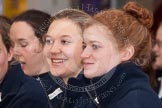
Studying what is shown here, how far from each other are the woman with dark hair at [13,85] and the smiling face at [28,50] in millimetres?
58

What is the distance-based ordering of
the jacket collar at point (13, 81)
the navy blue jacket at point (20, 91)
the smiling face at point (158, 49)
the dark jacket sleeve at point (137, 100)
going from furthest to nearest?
the smiling face at point (158, 49) → the jacket collar at point (13, 81) → the navy blue jacket at point (20, 91) → the dark jacket sleeve at point (137, 100)

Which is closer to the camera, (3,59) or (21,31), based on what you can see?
(3,59)

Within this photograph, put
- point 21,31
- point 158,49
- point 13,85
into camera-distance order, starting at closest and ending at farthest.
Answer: point 13,85
point 21,31
point 158,49

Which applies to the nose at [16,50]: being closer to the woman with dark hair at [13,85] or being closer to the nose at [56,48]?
the woman with dark hair at [13,85]

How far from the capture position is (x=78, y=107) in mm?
2984

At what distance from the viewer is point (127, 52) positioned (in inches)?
113

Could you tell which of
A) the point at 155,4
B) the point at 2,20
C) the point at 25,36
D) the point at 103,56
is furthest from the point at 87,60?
the point at 155,4

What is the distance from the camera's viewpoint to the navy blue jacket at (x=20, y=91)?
10.8 feet

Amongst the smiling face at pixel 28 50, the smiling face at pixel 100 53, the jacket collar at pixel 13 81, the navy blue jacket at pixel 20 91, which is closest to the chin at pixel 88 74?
the smiling face at pixel 100 53

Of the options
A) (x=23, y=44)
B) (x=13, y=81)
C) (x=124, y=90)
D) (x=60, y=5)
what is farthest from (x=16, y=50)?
(x=60, y=5)

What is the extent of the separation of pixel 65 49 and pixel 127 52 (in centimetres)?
45

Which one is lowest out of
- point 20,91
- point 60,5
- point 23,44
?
point 60,5

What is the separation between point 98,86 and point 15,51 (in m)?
1.12

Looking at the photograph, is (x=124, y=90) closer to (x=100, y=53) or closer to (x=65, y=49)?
(x=100, y=53)
